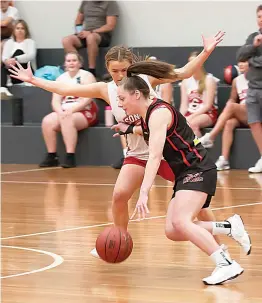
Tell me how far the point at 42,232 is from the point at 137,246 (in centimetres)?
103

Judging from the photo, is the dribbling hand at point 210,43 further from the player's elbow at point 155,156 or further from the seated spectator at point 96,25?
the seated spectator at point 96,25

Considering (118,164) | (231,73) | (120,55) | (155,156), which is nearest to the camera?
(155,156)

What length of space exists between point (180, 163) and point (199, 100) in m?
A: 6.37

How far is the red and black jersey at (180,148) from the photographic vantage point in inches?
207

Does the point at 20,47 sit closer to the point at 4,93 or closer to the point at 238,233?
the point at 4,93

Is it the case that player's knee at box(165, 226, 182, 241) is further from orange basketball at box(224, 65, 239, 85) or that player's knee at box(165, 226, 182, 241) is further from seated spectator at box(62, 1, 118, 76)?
seated spectator at box(62, 1, 118, 76)

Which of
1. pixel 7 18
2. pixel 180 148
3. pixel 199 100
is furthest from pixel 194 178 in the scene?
pixel 7 18

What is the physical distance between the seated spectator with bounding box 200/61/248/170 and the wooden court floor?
1163 millimetres

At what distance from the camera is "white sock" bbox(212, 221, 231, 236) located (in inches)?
213

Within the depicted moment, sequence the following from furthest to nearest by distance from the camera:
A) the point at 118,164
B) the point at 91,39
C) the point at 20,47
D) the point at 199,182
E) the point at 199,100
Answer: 1. the point at 20,47
2. the point at 91,39
3. the point at 118,164
4. the point at 199,100
5. the point at 199,182

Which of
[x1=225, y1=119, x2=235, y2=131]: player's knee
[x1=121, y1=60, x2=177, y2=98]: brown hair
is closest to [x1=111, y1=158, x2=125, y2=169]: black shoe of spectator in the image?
[x1=225, y1=119, x2=235, y2=131]: player's knee

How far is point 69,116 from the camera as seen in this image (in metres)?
12.0

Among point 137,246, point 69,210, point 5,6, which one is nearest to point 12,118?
point 5,6

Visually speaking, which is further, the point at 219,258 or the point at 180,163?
the point at 180,163
